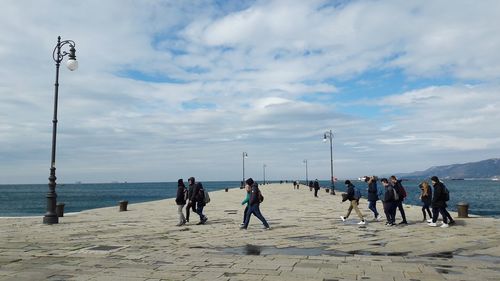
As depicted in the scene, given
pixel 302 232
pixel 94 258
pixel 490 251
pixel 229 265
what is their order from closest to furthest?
1. pixel 229 265
2. pixel 94 258
3. pixel 490 251
4. pixel 302 232

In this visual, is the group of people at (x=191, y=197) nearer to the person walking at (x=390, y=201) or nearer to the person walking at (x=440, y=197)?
the person walking at (x=390, y=201)

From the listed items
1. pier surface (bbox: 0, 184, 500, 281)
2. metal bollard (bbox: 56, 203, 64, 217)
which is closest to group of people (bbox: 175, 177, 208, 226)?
pier surface (bbox: 0, 184, 500, 281)

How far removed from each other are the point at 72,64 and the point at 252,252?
11618 millimetres

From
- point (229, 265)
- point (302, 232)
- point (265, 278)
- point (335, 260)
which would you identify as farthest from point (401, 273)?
point (302, 232)

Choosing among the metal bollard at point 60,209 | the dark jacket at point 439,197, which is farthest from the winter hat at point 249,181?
the metal bollard at point 60,209

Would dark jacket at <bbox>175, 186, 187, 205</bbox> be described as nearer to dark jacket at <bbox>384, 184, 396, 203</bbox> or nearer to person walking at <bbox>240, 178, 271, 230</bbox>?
person walking at <bbox>240, 178, 271, 230</bbox>

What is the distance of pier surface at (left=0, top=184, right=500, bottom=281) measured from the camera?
780cm

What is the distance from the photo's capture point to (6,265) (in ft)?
28.4

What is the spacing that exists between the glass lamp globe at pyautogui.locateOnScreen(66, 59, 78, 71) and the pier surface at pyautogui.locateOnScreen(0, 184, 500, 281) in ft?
20.3

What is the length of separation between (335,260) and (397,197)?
7039 millimetres

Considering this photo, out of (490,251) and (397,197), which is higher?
(397,197)

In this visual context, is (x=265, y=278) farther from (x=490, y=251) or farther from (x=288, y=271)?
(x=490, y=251)

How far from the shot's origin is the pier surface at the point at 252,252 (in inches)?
307

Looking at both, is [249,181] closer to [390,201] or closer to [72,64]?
[390,201]
